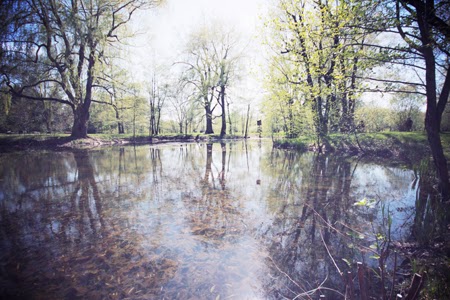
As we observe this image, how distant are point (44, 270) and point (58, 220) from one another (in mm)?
1660

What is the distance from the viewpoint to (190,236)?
3381mm

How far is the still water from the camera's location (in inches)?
91.2

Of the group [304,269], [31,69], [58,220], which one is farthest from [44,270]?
[31,69]

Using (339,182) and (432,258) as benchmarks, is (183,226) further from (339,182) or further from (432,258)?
(339,182)

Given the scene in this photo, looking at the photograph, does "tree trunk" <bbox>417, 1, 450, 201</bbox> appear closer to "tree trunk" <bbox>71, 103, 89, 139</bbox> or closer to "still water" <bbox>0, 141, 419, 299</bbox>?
"still water" <bbox>0, 141, 419, 299</bbox>

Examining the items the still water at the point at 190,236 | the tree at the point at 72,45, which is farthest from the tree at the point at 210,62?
the still water at the point at 190,236

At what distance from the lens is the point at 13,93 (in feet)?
53.1

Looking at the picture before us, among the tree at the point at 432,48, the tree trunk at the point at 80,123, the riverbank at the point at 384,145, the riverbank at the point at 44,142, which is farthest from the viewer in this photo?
the tree trunk at the point at 80,123

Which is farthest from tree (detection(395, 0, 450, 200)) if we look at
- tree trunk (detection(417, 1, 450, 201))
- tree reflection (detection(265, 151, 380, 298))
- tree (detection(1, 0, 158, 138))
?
tree (detection(1, 0, 158, 138))

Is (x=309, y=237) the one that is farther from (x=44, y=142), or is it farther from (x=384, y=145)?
(x=44, y=142)

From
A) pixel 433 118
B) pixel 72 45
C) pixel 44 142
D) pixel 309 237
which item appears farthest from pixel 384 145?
pixel 44 142

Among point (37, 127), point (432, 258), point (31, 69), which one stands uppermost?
point (31, 69)

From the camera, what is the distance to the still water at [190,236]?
2316 mm

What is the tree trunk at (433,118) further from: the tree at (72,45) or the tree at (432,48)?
the tree at (72,45)
